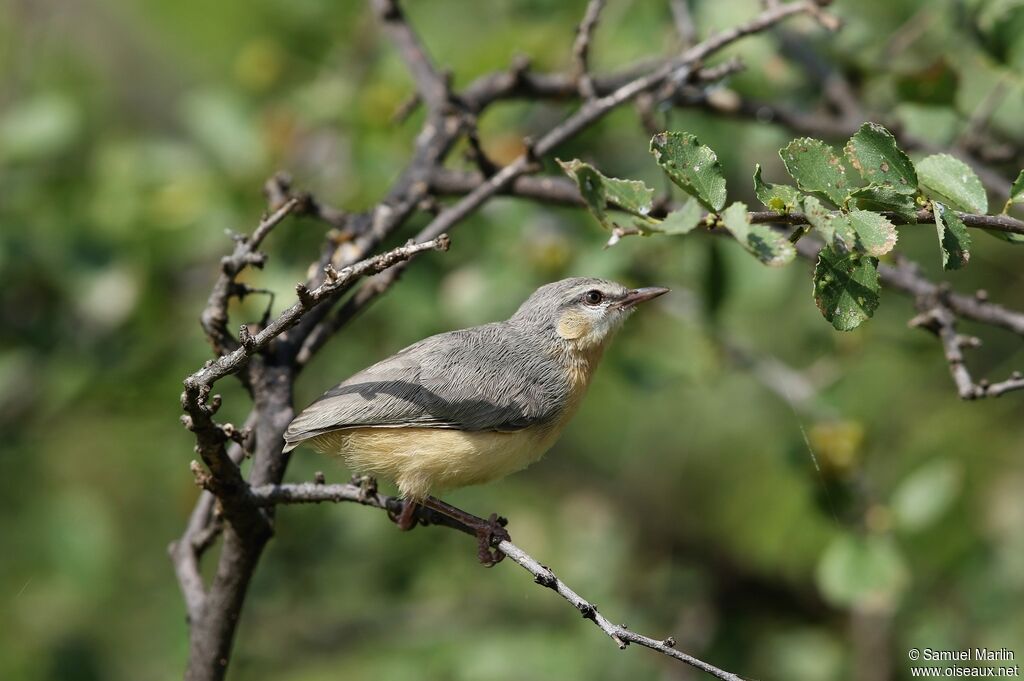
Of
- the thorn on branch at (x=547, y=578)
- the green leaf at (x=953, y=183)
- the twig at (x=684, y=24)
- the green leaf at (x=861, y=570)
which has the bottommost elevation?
the green leaf at (x=861, y=570)

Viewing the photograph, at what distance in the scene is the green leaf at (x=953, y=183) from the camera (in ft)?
7.54

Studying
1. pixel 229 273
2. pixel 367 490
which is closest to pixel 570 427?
pixel 367 490

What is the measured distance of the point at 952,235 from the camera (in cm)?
214

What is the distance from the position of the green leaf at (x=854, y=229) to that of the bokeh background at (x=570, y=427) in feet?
7.34

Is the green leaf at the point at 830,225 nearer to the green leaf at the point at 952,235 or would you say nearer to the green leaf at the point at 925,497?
the green leaf at the point at 952,235

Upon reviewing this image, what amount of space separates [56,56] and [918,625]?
523 centimetres

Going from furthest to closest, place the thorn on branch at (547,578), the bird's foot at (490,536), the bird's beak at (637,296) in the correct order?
the bird's beak at (637,296) < the bird's foot at (490,536) < the thorn on branch at (547,578)

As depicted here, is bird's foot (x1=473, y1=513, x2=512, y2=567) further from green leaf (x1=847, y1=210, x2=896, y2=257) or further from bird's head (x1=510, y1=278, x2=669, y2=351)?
green leaf (x1=847, y1=210, x2=896, y2=257)

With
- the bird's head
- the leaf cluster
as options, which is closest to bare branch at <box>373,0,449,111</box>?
the bird's head

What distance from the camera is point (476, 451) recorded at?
3219mm

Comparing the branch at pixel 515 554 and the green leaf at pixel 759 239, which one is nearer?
the green leaf at pixel 759 239

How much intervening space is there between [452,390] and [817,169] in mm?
1388

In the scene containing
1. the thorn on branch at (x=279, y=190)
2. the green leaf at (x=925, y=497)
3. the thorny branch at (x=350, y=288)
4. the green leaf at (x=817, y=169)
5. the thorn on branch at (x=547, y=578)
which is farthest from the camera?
the green leaf at (x=925, y=497)

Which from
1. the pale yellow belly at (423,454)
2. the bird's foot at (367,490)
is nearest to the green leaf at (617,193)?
the bird's foot at (367,490)
